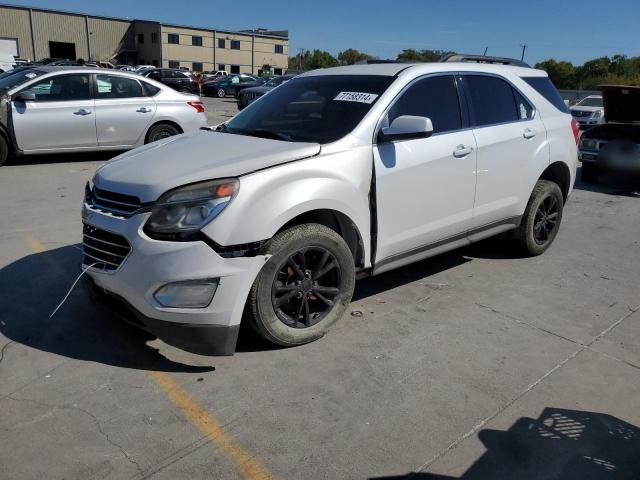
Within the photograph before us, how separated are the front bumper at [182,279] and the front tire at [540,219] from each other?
315 centimetres

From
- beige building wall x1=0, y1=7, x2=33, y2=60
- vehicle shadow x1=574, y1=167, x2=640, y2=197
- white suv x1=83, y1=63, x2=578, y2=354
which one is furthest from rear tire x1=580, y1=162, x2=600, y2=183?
beige building wall x1=0, y1=7, x2=33, y2=60

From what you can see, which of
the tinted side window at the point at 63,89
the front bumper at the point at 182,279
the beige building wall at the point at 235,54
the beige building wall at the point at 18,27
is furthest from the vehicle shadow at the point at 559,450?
the beige building wall at the point at 235,54

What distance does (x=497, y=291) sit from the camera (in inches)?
180

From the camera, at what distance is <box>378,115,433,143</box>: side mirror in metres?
3.58

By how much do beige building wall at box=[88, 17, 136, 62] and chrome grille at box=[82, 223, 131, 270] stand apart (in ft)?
250

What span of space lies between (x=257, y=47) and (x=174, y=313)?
276 feet

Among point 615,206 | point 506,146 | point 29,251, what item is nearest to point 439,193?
point 506,146

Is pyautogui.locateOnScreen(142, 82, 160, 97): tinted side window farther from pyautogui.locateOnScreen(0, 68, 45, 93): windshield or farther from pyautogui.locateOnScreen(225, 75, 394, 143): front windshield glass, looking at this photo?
pyautogui.locateOnScreen(225, 75, 394, 143): front windshield glass

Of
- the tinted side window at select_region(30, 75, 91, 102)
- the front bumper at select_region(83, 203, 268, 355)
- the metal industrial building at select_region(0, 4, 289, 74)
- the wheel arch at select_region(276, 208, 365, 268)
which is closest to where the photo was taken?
the front bumper at select_region(83, 203, 268, 355)

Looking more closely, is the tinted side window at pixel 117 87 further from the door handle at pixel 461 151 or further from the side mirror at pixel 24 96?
the door handle at pixel 461 151

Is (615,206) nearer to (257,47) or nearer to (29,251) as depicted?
(29,251)

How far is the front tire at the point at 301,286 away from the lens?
3.17 metres

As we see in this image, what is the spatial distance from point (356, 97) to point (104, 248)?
2035mm

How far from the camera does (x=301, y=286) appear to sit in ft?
11.2
